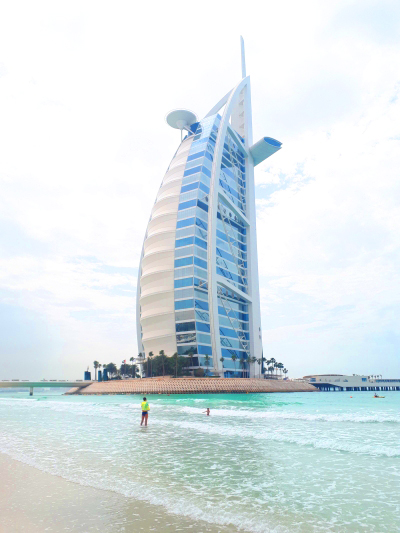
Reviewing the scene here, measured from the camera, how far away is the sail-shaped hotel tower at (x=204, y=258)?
298 feet

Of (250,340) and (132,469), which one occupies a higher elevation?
(250,340)

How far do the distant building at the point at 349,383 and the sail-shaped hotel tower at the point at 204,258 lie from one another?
60.8 meters

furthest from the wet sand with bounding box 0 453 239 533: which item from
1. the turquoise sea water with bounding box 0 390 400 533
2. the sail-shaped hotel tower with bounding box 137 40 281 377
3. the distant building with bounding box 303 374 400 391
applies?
the distant building with bounding box 303 374 400 391

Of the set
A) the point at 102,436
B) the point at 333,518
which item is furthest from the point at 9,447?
the point at 333,518

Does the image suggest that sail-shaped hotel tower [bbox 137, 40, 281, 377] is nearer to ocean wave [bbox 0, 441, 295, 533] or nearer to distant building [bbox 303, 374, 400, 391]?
distant building [bbox 303, 374, 400, 391]

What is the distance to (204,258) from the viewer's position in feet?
307

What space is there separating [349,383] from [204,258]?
9112 cm

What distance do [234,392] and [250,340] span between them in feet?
80.2

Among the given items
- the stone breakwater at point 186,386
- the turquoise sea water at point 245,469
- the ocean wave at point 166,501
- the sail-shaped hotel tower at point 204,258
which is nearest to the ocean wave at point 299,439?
the turquoise sea water at point 245,469

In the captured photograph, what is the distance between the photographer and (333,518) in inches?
333

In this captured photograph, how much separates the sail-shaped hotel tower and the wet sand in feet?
258

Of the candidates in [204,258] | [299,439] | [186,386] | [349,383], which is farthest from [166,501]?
[349,383]

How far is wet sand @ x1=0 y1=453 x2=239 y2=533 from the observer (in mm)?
7781

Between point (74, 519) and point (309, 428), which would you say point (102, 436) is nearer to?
point (309, 428)
